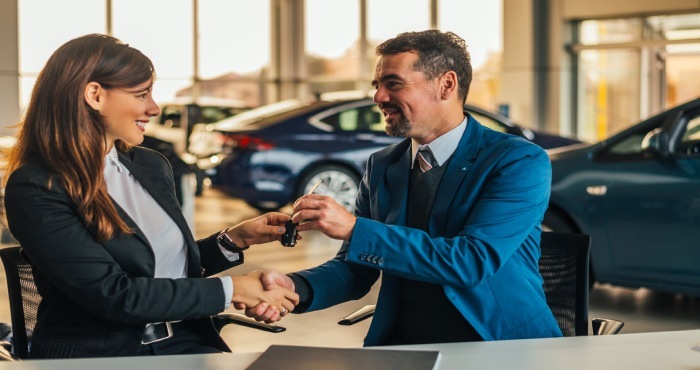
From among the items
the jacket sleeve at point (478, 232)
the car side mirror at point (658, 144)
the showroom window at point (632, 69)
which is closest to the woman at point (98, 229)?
the jacket sleeve at point (478, 232)

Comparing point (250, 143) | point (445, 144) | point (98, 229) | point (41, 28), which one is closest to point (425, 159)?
point (445, 144)

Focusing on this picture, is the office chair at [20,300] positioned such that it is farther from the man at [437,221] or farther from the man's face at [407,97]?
the man's face at [407,97]

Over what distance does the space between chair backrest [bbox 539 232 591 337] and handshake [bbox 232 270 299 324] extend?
87cm

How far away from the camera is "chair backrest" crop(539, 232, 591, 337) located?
317cm

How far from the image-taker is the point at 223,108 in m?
17.1

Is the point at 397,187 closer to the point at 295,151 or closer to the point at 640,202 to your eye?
the point at 640,202

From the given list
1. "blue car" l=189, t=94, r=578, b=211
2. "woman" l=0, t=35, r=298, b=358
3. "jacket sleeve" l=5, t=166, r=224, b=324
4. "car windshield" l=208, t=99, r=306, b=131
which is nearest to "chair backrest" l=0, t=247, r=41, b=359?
"woman" l=0, t=35, r=298, b=358

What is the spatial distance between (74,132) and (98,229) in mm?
260

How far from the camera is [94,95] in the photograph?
2.64 metres

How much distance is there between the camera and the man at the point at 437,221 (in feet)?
8.66

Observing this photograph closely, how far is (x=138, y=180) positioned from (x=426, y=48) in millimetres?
901

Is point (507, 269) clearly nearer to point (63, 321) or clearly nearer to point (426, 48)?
point (426, 48)

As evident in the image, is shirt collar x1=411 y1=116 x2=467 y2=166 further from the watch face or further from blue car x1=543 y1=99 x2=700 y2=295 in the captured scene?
blue car x1=543 y1=99 x2=700 y2=295

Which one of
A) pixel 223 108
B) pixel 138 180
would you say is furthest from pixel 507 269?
pixel 223 108
